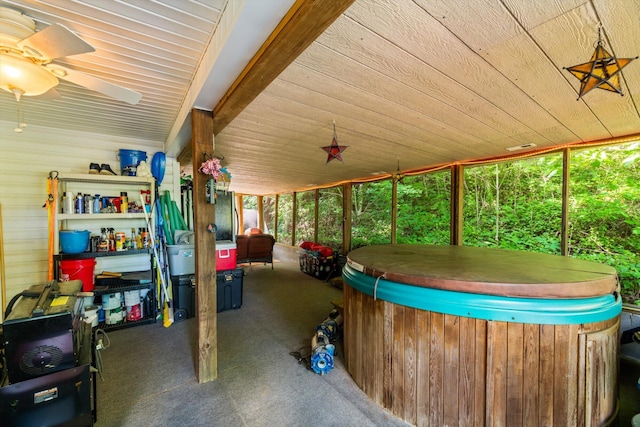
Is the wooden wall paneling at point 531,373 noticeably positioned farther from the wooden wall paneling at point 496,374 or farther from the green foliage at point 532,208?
the green foliage at point 532,208

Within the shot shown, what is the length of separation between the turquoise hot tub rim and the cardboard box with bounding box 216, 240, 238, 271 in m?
3.12

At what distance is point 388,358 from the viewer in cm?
194

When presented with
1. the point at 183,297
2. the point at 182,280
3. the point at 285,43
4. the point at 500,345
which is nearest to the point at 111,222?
the point at 182,280

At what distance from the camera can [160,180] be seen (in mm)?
3871

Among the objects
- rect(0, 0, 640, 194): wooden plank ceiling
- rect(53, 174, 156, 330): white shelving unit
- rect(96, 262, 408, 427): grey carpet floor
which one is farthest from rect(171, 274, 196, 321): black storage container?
rect(0, 0, 640, 194): wooden plank ceiling

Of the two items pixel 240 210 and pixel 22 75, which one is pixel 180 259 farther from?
pixel 240 210

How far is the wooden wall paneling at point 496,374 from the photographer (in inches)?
61.4

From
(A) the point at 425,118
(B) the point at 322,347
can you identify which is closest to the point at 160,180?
(B) the point at 322,347

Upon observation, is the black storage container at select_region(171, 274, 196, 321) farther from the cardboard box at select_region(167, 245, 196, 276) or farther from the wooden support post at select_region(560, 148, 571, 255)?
the wooden support post at select_region(560, 148, 571, 255)

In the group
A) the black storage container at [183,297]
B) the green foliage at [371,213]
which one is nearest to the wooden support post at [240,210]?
the green foliage at [371,213]

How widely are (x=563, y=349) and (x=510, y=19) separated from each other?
186 cm

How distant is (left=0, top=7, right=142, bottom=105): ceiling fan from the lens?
4.17ft

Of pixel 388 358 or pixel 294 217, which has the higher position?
pixel 294 217

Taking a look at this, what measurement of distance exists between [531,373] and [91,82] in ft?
11.0
